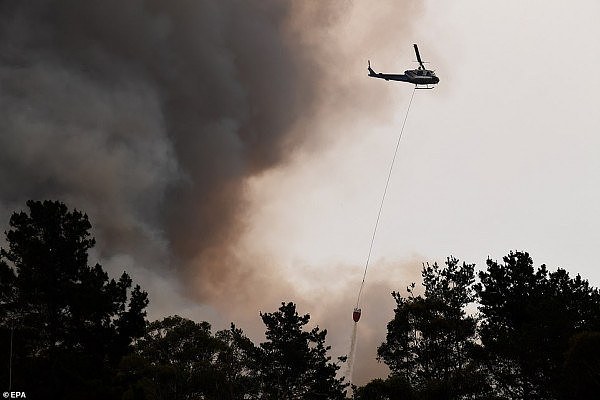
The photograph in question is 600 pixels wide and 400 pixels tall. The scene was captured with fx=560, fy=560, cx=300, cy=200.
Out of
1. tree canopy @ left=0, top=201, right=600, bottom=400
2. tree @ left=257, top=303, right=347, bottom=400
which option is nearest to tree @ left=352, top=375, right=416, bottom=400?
tree canopy @ left=0, top=201, right=600, bottom=400

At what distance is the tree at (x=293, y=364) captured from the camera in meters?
74.9

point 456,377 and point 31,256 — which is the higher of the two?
point 31,256

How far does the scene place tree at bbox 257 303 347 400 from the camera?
74.9 m

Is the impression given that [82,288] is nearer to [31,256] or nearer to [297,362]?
[31,256]

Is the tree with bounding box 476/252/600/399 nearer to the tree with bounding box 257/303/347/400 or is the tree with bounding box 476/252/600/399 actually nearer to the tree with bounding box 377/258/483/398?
the tree with bounding box 377/258/483/398

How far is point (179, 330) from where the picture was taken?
82125 mm

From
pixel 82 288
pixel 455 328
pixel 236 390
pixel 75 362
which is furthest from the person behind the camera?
pixel 236 390

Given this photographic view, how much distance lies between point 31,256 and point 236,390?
42.3m

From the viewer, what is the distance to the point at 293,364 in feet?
246

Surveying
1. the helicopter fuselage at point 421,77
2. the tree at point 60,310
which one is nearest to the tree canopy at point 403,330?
the tree at point 60,310

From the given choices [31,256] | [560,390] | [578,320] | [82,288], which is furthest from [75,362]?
[578,320]

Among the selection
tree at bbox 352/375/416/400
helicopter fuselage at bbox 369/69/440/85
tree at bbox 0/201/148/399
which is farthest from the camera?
helicopter fuselage at bbox 369/69/440/85

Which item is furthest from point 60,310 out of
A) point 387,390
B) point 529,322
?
point 529,322

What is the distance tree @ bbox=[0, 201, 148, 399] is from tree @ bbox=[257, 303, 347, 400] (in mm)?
28819
